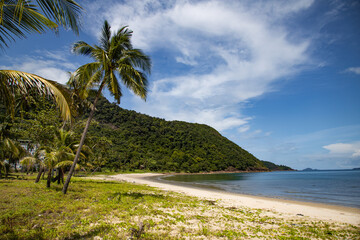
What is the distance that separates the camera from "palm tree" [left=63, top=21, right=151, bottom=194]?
952 cm

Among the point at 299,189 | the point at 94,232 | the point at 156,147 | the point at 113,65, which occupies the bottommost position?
the point at 299,189

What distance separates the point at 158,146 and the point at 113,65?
83066mm

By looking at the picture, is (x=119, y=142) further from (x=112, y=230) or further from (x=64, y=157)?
(x=112, y=230)

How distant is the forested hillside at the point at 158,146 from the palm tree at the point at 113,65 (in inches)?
2148

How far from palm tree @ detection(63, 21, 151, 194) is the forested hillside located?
179ft

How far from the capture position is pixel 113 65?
33.5 ft

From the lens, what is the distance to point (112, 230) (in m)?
4.86

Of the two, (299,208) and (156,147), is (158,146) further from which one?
(299,208)

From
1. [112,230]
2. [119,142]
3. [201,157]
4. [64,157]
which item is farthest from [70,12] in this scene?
[201,157]

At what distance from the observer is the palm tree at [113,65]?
952 cm

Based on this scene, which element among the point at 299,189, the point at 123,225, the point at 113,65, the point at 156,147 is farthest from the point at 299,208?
the point at 156,147

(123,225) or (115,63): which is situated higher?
(115,63)

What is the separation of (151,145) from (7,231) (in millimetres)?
86436

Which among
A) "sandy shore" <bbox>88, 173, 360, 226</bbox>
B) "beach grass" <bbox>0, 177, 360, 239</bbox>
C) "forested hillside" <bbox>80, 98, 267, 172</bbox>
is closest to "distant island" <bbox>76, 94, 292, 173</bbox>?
"forested hillside" <bbox>80, 98, 267, 172</bbox>
